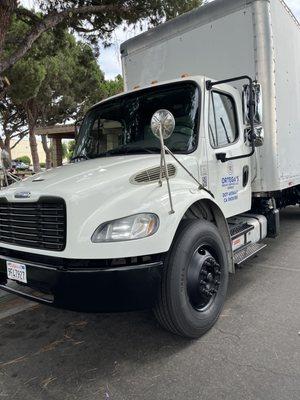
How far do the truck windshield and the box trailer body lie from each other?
4.21 feet

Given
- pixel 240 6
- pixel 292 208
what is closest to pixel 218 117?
pixel 240 6

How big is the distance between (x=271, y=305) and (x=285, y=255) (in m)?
2.17

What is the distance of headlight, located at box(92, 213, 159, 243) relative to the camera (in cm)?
314

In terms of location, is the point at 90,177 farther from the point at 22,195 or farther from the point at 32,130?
the point at 32,130

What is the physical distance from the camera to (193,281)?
12.0 feet

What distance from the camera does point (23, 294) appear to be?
143 inches

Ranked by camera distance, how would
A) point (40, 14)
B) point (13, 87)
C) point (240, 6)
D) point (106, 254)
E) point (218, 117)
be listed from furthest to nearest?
point (13, 87) < point (40, 14) < point (240, 6) < point (218, 117) < point (106, 254)

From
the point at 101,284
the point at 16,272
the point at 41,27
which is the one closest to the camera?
the point at 101,284

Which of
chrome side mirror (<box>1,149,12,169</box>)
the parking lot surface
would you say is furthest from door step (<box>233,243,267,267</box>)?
chrome side mirror (<box>1,149,12,169</box>)

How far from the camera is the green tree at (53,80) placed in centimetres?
1488

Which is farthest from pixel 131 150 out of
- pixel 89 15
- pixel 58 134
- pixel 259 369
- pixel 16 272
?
pixel 58 134

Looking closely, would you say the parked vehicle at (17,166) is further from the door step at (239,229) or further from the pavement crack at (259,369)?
the pavement crack at (259,369)

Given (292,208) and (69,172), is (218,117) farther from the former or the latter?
(292,208)

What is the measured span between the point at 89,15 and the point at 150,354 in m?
10.7
